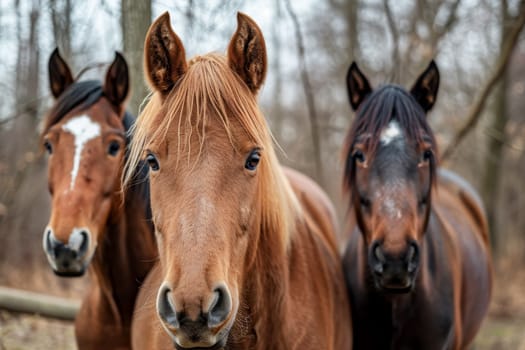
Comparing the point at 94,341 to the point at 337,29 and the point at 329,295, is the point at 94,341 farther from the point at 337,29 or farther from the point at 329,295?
the point at 337,29

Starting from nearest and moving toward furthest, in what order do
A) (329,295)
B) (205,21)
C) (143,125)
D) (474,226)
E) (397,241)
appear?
1. (143,125)
2. (397,241)
3. (329,295)
4. (205,21)
5. (474,226)

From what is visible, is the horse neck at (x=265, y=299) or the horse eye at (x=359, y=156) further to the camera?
the horse eye at (x=359, y=156)

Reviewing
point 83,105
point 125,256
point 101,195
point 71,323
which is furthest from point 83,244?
point 71,323

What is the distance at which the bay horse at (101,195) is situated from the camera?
3369mm

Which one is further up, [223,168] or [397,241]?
[223,168]

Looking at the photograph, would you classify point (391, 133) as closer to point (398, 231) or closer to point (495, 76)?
point (398, 231)

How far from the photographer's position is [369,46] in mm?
10141

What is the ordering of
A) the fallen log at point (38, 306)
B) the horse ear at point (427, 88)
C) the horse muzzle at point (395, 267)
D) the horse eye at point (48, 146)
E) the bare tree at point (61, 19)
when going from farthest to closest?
the fallen log at point (38, 306) < the bare tree at point (61, 19) < the horse ear at point (427, 88) < the horse eye at point (48, 146) < the horse muzzle at point (395, 267)

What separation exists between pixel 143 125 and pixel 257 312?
3.42ft

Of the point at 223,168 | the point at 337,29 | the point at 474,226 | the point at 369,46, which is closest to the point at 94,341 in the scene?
the point at 223,168

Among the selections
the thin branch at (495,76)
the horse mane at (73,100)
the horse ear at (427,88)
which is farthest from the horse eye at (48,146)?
the thin branch at (495,76)

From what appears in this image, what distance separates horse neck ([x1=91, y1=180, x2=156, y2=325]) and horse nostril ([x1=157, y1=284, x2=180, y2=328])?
167cm

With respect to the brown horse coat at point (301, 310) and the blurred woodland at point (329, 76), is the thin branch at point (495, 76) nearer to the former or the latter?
the blurred woodland at point (329, 76)

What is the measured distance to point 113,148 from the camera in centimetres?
360
